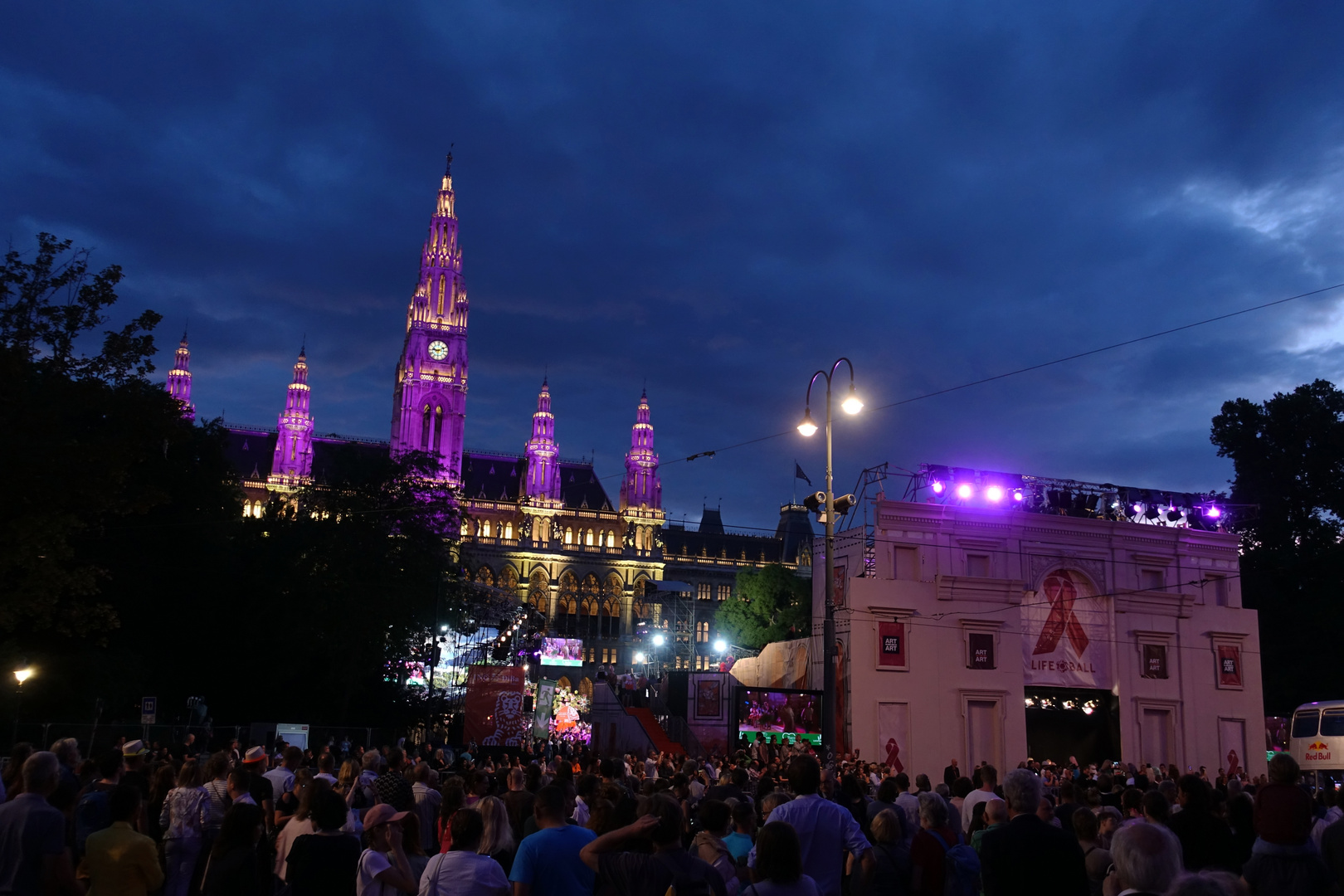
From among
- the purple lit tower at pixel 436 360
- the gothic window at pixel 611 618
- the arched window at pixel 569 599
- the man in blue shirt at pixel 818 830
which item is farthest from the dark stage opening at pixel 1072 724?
the gothic window at pixel 611 618

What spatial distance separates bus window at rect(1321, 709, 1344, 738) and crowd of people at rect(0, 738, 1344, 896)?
77.1 ft

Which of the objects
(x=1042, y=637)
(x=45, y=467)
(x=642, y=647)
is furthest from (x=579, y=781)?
(x=642, y=647)

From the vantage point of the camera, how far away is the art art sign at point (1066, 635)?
33.9m

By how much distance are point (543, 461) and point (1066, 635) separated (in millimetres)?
81841

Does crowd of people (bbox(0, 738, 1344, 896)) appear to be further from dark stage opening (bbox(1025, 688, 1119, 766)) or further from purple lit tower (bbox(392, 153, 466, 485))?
purple lit tower (bbox(392, 153, 466, 485))

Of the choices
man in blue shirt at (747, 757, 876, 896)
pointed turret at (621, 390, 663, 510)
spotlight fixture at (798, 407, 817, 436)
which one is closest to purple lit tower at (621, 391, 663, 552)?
pointed turret at (621, 390, 663, 510)

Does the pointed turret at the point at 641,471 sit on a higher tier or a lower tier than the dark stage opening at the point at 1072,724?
higher

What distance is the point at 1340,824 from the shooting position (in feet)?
22.6

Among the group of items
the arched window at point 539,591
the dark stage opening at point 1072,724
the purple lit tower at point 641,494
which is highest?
the purple lit tower at point 641,494

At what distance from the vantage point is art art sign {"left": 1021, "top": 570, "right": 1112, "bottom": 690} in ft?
111

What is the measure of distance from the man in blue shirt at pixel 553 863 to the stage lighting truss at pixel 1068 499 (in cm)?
2857

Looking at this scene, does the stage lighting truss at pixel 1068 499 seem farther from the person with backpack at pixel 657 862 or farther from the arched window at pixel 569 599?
the arched window at pixel 569 599

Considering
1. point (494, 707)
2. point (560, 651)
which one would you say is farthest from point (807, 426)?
point (560, 651)

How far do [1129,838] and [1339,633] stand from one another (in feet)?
153
